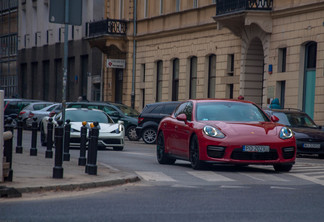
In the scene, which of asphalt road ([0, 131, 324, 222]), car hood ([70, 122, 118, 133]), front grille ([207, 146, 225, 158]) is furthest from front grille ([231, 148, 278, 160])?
car hood ([70, 122, 118, 133])

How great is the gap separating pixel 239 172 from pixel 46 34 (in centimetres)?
5126

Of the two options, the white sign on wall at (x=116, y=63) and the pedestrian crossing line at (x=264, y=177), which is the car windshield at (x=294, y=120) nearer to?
the pedestrian crossing line at (x=264, y=177)

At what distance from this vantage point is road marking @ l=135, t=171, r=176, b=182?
47.2 feet

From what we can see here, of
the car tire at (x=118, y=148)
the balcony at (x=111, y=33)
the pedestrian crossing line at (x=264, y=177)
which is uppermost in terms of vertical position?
the balcony at (x=111, y=33)

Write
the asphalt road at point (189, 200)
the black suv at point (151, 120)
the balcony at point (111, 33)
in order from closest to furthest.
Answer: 1. the asphalt road at point (189, 200)
2. the black suv at point (151, 120)
3. the balcony at point (111, 33)

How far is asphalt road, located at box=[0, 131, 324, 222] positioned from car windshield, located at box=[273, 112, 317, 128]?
9.88 metres

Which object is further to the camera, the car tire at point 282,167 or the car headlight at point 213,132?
the car tire at point 282,167

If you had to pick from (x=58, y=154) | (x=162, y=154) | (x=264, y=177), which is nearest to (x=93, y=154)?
(x=58, y=154)

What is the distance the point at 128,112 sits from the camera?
3566cm

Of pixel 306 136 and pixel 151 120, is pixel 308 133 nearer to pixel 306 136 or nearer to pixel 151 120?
pixel 306 136

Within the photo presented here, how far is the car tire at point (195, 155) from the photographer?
53.8 feet

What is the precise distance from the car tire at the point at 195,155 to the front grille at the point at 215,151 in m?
0.30

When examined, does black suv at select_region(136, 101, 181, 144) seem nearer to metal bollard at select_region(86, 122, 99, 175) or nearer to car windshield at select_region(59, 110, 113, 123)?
car windshield at select_region(59, 110, 113, 123)

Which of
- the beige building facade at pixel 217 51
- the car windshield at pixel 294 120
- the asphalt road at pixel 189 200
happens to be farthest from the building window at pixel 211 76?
the asphalt road at pixel 189 200
